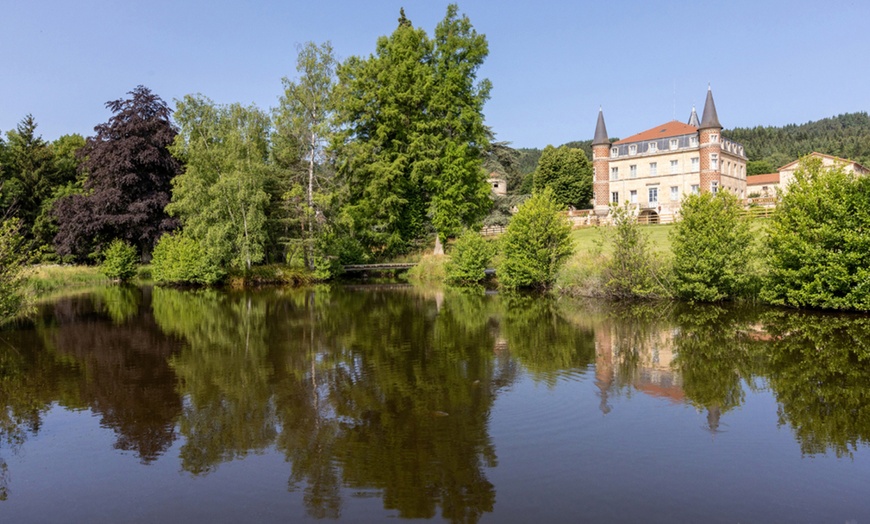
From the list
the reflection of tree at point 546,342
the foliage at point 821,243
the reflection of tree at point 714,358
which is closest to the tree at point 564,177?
the foliage at point 821,243

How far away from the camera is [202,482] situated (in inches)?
256

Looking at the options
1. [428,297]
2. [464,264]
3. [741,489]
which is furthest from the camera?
[464,264]

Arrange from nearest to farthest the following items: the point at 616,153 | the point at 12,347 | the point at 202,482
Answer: the point at 202,482 < the point at 12,347 < the point at 616,153

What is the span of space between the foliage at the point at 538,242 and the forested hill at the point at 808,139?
2965 inches

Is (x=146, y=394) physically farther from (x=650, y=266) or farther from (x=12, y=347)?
(x=650, y=266)

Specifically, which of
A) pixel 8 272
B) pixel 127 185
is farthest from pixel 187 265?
pixel 8 272

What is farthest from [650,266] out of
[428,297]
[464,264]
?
[464,264]

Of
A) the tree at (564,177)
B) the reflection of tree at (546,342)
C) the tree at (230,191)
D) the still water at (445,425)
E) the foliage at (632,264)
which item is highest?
the tree at (564,177)

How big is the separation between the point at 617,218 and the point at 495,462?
1756cm

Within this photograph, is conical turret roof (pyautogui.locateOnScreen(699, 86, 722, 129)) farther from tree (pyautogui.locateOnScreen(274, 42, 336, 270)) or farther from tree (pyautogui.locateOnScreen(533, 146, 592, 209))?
tree (pyautogui.locateOnScreen(274, 42, 336, 270))

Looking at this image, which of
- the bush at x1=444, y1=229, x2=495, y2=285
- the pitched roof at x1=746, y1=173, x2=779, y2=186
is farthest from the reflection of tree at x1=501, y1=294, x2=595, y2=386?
the pitched roof at x1=746, y1=173, x2=779, y2=186

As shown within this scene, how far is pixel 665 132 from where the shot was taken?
2194 inches

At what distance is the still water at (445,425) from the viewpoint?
591 cm

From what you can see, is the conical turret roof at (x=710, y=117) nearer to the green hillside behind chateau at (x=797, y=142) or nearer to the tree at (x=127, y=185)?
the green hillside behind chateau at (x=797, y=142)
